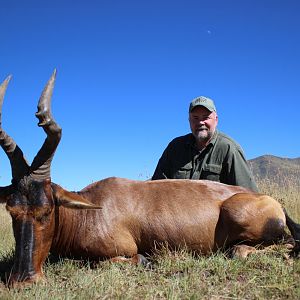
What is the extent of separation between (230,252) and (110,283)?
5.42 feet

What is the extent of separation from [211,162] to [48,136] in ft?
9.81

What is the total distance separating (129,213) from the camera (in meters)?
5.34

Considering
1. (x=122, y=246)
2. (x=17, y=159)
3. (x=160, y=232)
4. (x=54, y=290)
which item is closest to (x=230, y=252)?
(x=160, y=232)

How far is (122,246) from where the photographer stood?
516cm

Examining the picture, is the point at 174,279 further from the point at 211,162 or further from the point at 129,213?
the point at 211,162

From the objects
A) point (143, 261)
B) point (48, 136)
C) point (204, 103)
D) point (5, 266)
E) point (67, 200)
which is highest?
point (204, 103)

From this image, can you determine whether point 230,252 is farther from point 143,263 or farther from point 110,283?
point 110,283

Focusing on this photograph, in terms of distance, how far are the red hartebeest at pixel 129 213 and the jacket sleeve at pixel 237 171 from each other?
39.4 inches

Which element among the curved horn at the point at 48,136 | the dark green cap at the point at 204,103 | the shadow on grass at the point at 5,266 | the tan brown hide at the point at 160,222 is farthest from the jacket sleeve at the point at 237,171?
the shadow on grass at the point at 5,266

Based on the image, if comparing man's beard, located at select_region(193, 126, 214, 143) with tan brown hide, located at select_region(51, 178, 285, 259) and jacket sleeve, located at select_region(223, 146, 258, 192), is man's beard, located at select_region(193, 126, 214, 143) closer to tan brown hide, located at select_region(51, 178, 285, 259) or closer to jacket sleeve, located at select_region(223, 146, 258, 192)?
jacket sleeve, located at select_region(223, 146, 258, 192)

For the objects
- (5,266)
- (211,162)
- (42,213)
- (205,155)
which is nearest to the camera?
(42,213)

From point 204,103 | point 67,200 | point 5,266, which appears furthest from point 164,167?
point 5,266

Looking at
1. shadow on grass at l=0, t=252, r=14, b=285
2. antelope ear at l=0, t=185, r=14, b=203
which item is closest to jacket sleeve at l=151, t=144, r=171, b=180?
shadow on grass at l=0, t=252, r=14, b=285

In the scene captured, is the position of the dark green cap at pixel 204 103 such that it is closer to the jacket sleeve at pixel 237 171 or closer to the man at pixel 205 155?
the man at pixel 205 155
